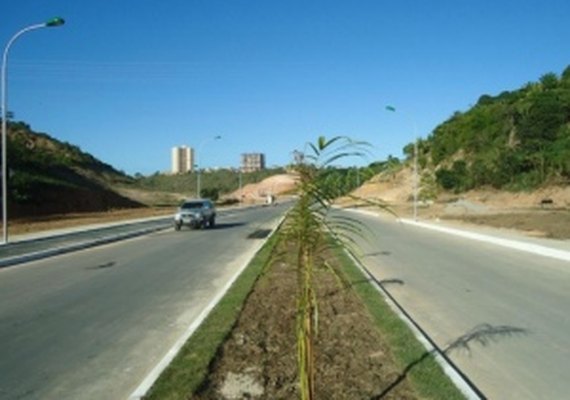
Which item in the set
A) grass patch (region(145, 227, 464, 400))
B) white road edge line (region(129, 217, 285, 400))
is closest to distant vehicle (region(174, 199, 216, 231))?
grass patch (region(145, 227, 464, 400))

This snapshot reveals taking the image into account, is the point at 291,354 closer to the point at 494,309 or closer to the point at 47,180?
the point at 494,309

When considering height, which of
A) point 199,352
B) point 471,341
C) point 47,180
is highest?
point 47,180

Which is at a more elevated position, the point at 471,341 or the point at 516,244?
the point at 516,244

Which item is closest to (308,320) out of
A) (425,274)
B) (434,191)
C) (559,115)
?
(425,274)

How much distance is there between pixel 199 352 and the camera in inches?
323

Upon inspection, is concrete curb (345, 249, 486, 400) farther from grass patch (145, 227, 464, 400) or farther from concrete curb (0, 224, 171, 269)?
concrete curb (0, 224, 171, 269)

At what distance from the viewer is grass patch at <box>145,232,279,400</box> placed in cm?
659

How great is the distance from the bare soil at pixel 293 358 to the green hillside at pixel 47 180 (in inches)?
1522

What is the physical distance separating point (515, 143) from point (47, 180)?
45.7 meters

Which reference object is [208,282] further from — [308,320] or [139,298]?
[308,320]

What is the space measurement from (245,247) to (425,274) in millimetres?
10257

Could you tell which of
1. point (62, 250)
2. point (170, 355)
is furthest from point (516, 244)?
point (170, 355)

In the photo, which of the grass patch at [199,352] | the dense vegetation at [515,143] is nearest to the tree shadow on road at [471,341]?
the grass patch at [199,352]

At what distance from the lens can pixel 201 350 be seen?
8297 mm
